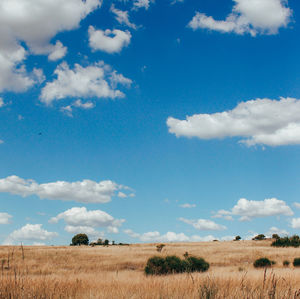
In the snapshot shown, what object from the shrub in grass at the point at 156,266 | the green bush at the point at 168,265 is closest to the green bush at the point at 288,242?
the green bush at the point at 168,265

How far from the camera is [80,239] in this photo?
93625 mm

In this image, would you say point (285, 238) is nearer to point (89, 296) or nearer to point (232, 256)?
point (232, 256)

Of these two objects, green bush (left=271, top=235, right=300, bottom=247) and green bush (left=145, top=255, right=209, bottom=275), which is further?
green bush (left=271, top=235, right=300, bottom=247)

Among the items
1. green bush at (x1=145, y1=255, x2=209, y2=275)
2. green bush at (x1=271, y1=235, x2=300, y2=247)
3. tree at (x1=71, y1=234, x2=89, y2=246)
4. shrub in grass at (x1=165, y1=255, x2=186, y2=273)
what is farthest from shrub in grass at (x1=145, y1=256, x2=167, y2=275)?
tree at (x1=71, y1=234, x2=89, y2=246)

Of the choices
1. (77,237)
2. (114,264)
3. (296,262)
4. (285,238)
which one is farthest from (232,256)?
(77,237)

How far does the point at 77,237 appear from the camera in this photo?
94.4 meters

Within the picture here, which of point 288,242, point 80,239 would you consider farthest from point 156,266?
point 80,239

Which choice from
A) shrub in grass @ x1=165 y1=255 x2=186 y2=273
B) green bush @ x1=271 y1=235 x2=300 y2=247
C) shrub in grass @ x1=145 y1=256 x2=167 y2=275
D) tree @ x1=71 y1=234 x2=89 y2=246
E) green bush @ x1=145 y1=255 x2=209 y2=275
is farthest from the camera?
tree @ x1=71 y1=234 x2=89 y2=246

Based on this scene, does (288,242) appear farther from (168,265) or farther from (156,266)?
(156,266)

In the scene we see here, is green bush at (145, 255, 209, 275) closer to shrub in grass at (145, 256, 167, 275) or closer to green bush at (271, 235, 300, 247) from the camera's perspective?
shrub in grass at (145, 256, 167, 275)

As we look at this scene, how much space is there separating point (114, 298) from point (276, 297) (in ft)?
9.16

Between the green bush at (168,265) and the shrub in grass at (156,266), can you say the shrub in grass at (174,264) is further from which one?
the shrub in grass at (156,266)

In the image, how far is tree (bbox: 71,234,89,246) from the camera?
93562mm

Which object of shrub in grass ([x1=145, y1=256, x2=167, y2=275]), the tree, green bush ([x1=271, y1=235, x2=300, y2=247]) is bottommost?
the tree
